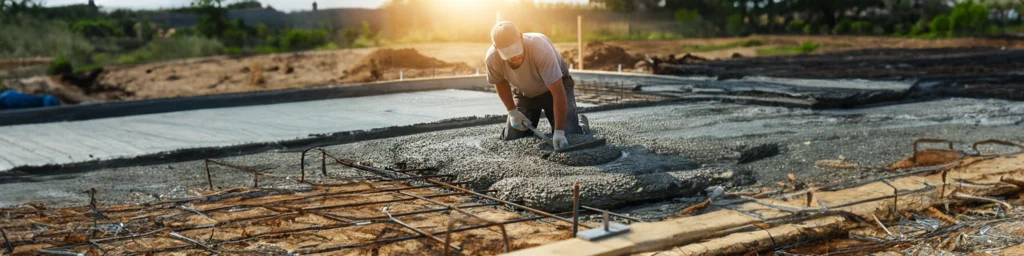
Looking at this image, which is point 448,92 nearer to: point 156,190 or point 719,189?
point 156,190

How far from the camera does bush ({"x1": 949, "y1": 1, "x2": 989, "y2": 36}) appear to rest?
89.6ft

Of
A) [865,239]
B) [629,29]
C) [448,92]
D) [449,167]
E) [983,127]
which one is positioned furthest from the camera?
[629,29]

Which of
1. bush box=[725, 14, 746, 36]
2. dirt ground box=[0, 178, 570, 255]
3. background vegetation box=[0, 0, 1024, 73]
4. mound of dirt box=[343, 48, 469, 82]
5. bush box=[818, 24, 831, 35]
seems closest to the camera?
dirt ground box=[0, 178, 570, 255]

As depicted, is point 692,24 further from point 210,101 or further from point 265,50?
point 210,101

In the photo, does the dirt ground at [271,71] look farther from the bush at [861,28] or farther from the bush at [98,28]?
the bush at [861,28]

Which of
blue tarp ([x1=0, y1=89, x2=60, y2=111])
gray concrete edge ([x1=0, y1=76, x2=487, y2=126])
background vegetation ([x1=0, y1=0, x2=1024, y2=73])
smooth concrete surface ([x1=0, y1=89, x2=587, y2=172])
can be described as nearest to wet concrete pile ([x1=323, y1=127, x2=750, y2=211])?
smooth concrete surface ([x1=0, y1=89, x2=587, y2=172])

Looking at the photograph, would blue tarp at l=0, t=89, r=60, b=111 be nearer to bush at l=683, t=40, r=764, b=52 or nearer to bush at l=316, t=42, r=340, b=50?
bush at l=316, t=42, r=340, b=50

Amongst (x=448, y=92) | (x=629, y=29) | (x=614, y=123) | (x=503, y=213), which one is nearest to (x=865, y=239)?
(x=503, y=213)

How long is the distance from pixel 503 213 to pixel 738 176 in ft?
4.39

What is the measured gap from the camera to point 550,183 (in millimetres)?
3939

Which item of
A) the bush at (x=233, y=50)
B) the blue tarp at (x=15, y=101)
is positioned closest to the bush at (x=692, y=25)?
the bush at (x=233, y=50)

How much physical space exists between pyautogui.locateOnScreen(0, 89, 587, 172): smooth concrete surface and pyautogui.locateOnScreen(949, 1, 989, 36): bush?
23.5 metres

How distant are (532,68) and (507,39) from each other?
379 millimetres

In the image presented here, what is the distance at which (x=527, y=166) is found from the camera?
14.6ft
